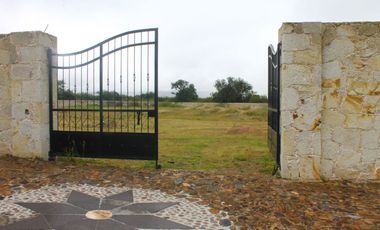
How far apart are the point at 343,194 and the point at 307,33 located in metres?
2.48

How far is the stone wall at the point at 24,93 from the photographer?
664 centimetres

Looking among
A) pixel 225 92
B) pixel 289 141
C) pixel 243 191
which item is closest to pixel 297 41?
pixel 289 141

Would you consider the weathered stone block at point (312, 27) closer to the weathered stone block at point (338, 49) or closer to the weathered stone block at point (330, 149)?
the weathered stone block at point (338, 49)

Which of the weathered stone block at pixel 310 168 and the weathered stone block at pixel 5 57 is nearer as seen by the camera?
the weathered stone block at pixel 310 168

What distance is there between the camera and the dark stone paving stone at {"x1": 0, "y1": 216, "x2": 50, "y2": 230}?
3.59m

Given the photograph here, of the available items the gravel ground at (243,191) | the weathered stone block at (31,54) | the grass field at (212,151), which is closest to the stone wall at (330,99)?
the gravel ground at (243,191)

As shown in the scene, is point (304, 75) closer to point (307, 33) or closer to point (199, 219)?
point (307, 33)

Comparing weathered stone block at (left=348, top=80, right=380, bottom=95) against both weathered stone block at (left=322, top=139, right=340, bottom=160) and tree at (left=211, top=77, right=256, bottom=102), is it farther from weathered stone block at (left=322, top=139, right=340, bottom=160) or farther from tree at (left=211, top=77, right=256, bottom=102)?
tree at (left=211, top=77, right=256, bottom=102)

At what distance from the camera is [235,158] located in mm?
7836

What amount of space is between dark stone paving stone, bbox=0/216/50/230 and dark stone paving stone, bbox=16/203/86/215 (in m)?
0.26

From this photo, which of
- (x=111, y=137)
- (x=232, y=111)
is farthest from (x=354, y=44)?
(x=232, y=111)

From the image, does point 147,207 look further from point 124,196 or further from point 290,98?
point 290,98

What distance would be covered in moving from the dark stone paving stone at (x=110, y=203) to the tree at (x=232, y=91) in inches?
1072

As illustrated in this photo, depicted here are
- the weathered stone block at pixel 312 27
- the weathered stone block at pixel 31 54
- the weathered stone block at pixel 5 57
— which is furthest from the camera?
the weathered stone block at pixel 5 57
